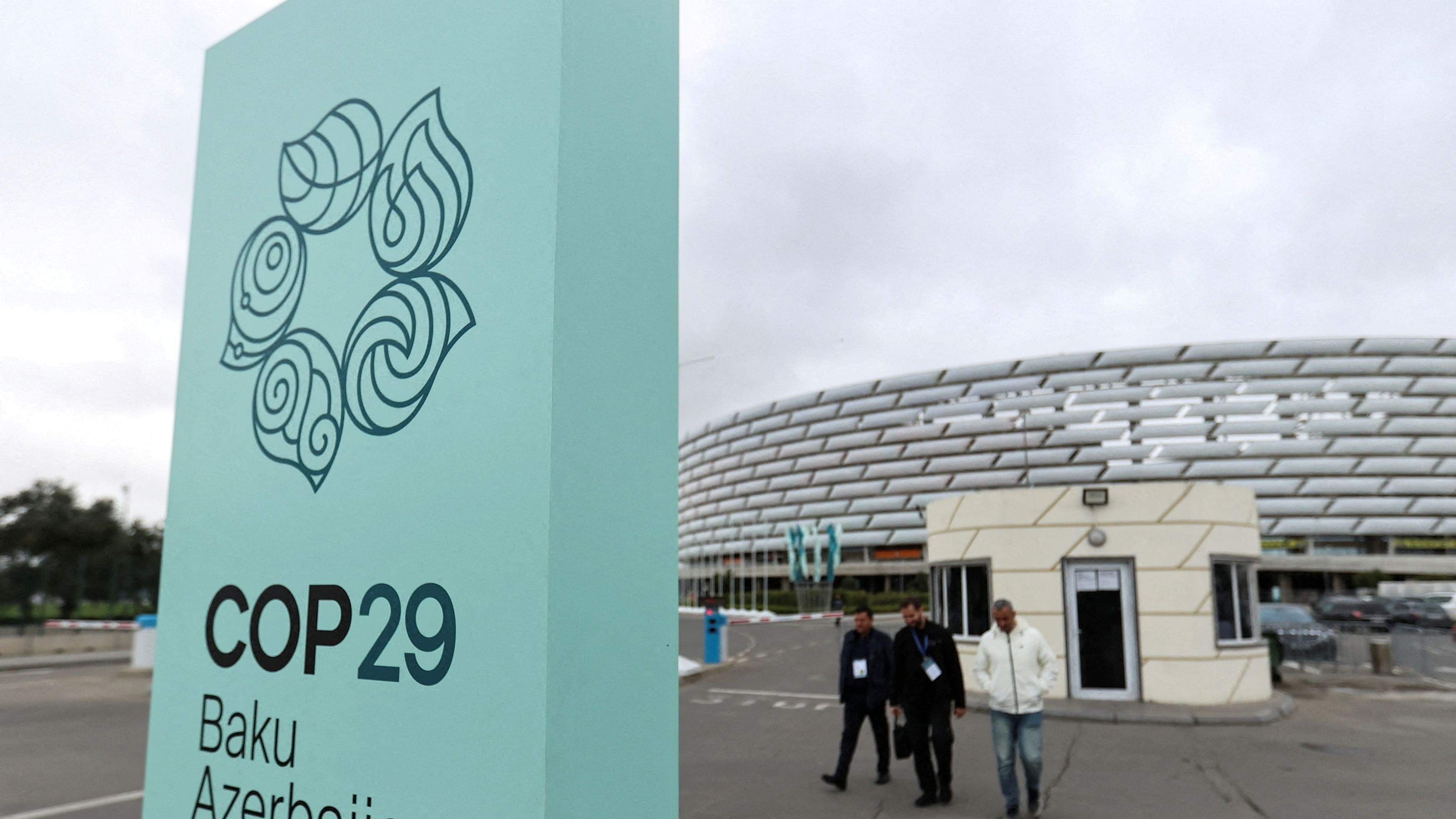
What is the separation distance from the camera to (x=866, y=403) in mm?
97188

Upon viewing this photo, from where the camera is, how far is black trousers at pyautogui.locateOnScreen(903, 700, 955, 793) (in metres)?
8.62

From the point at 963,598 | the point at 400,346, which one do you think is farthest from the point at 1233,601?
the point at 400,346

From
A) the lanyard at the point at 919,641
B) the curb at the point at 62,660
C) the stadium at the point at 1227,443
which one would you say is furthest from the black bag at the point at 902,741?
the stadium at the point at 1227,443

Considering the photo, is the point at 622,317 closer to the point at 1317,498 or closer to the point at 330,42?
the point at 330,42

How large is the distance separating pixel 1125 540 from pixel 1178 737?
3965 mm

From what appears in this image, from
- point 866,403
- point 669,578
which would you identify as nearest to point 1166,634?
point 669,578

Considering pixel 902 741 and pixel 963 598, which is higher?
pixel 963 598

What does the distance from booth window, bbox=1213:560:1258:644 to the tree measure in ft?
106

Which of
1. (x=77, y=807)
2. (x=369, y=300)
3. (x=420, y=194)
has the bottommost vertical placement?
(x=77, y=807)

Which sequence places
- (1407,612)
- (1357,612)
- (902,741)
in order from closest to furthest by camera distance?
(902,741), (1357,612), (1407,612)

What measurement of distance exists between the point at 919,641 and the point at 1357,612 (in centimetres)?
4039

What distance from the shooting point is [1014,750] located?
8.01 m

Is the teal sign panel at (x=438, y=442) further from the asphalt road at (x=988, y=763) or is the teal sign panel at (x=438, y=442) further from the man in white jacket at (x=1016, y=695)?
the man in white jacket at (x=1016, y=695)

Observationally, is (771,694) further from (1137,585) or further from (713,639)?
(1137,585)
